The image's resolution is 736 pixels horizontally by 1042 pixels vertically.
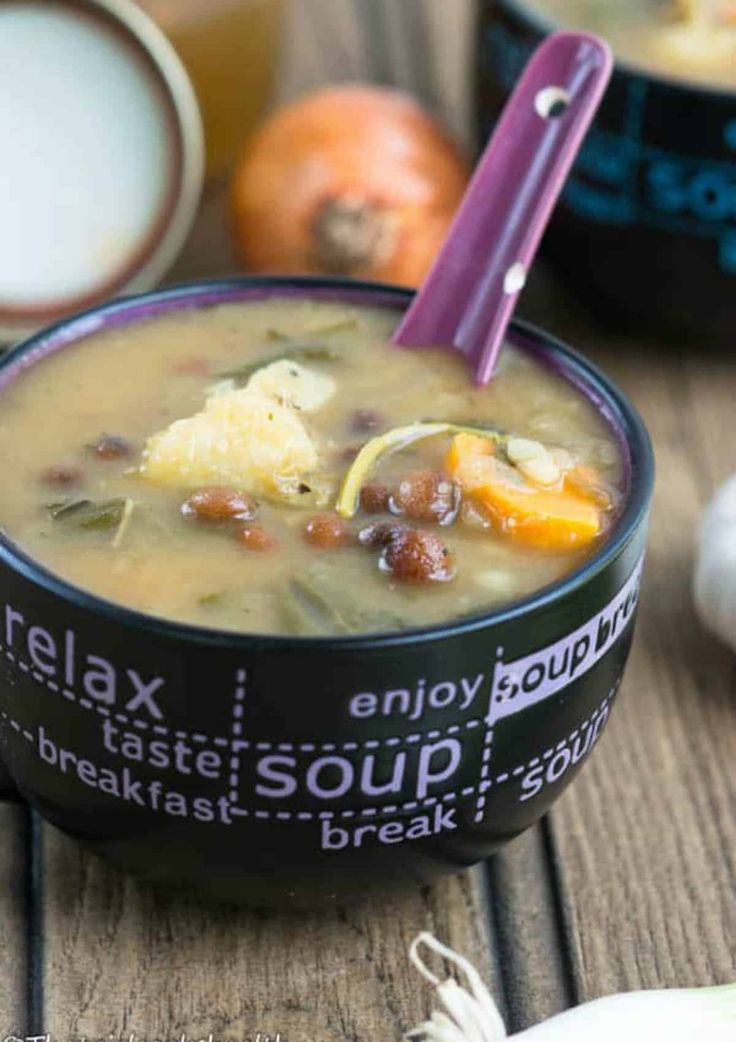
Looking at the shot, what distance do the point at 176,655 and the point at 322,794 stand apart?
152 mm

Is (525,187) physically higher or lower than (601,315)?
higher

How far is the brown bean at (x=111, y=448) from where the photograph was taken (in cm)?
143

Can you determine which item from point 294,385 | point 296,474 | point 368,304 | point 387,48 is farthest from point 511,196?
point 387,48

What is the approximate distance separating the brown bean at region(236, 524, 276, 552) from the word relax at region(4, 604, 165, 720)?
15cm

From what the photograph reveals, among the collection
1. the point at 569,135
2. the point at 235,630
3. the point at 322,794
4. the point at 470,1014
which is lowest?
the point at 470,1014

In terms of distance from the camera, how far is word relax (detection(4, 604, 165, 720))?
1225 millimetres

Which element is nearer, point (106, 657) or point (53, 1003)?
point (106, 657)

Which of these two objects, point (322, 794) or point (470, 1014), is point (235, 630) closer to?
point (322, 794)

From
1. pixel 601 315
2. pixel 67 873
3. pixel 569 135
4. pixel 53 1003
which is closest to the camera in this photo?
pixel 53 1003

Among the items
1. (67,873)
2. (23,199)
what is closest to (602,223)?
(23,199)

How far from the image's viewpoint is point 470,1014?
4.24ft

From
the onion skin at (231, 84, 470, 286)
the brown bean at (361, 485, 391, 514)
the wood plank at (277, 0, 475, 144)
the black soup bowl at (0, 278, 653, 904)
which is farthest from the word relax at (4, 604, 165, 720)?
the wood plank at (277, 0, 475, 144)

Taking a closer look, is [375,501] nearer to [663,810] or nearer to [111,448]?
[111,448]

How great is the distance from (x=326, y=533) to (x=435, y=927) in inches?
14.0
